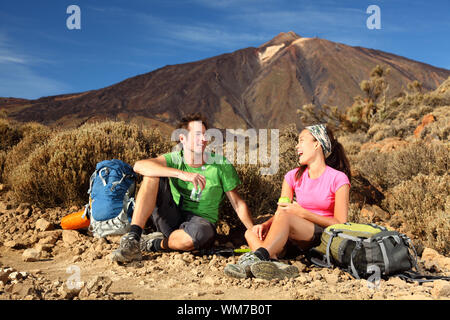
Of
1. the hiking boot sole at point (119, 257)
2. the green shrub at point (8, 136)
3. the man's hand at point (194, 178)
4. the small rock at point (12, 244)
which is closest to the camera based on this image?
the hiking boot sole at point (119, 257)

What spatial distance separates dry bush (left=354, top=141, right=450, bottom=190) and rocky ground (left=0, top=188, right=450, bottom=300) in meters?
3.05

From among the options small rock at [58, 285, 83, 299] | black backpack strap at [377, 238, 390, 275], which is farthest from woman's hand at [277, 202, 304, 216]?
small rock at [58, 285, 83, 299]

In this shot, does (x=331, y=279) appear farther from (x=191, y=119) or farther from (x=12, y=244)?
(x=12, y=244)

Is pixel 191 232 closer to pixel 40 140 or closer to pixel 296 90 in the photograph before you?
pixel 40 140

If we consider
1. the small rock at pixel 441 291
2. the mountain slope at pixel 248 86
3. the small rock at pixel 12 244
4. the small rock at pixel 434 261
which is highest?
the mountain slope at pixel 248 86

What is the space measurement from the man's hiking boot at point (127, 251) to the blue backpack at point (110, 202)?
36.4 inches

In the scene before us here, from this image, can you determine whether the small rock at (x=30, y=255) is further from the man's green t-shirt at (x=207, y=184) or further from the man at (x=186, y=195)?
the man's green t-shirt at (x=207, y=184)

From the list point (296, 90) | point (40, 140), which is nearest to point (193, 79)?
point (296, 90)

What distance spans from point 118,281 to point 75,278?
1.23 ft

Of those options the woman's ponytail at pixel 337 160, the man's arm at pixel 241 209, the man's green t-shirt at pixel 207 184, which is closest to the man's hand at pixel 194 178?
the man's green t-shirt at pixel 207 184

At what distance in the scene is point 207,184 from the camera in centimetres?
369

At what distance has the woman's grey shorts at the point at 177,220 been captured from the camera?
141 inches

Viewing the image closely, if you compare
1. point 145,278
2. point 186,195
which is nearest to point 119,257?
point 145,278

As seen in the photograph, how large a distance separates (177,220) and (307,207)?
1197 millimetres
